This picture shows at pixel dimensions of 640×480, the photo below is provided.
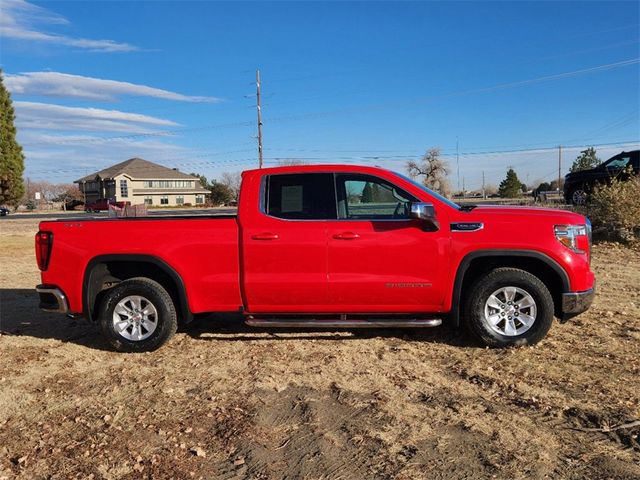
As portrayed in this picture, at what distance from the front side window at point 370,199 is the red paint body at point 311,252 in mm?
78

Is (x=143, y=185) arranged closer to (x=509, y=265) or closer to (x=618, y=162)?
(x=618, y=162)

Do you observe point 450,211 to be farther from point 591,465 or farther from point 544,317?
point 591,465

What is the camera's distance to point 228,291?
5.23 metres

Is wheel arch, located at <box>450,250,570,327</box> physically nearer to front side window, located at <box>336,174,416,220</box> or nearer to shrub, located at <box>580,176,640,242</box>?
front side window, located at <box>336,174,416,220</box>

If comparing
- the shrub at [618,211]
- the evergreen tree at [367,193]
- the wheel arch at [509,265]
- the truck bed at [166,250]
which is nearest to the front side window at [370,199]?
the evergreen tree at [367,193]

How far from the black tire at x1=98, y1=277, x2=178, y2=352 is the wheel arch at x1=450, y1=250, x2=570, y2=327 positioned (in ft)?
9.32

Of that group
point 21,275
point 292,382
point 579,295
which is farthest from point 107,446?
point 21,275

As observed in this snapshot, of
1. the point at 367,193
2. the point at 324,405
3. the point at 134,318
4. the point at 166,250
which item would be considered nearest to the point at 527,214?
the point at 367,193

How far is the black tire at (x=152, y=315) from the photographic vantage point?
5.29m

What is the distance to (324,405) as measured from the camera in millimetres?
4027

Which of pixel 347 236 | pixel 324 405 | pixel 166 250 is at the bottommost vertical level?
pixel 324 405

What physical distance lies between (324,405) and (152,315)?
226 cm

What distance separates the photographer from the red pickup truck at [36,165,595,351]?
4992 millimetres

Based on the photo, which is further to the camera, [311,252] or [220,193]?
[220,193]
